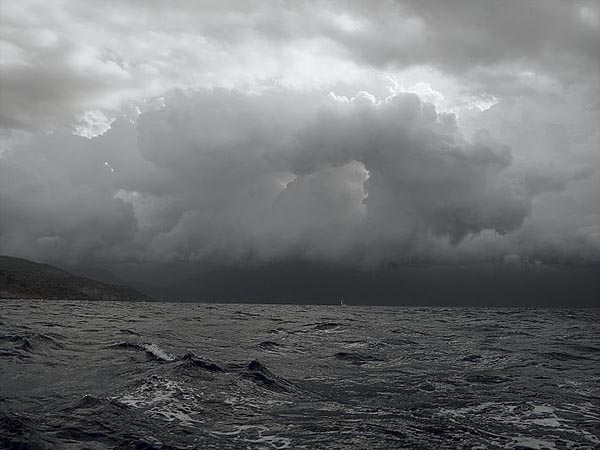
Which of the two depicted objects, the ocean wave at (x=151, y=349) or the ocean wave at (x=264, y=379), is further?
the ocean wave at (x=151, y=349)

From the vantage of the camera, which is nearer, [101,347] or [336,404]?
[336,404]

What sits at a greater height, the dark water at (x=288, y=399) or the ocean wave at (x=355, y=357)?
the dark water at (x=288, y=399)

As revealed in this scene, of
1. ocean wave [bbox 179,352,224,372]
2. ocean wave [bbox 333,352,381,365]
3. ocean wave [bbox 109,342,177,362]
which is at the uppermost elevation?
ocean wave [bbox 179,352,224,372]

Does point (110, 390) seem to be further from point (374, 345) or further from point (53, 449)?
point (374, 345)

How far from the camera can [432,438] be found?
9.75 m

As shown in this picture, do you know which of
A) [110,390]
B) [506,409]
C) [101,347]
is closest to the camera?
[506,409]

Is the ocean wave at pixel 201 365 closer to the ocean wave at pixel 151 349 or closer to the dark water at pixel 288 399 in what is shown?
the dark water at pixel 288 399

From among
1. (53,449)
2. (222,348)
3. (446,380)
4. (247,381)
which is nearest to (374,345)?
(222,348)

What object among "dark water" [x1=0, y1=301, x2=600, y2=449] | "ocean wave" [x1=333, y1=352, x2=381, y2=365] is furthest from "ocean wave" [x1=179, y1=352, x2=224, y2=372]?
"ocean wave" [x1=333, y1=352, x2=381, y2=365]

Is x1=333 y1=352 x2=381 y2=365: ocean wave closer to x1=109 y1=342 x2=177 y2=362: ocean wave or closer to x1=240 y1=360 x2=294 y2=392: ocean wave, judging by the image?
x1=240 y1=360 x2=294 y2=392: ocean wave

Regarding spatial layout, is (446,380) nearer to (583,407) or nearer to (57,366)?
(583,407)

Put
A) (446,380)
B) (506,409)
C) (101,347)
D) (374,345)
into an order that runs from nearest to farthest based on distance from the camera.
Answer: (506,409) < (446,380) < (101,347) < (374,345)

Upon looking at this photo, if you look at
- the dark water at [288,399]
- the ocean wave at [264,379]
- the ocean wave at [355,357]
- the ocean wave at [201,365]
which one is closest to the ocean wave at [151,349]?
the dark water at [288,399]

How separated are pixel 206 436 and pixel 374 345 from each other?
19667 mm
